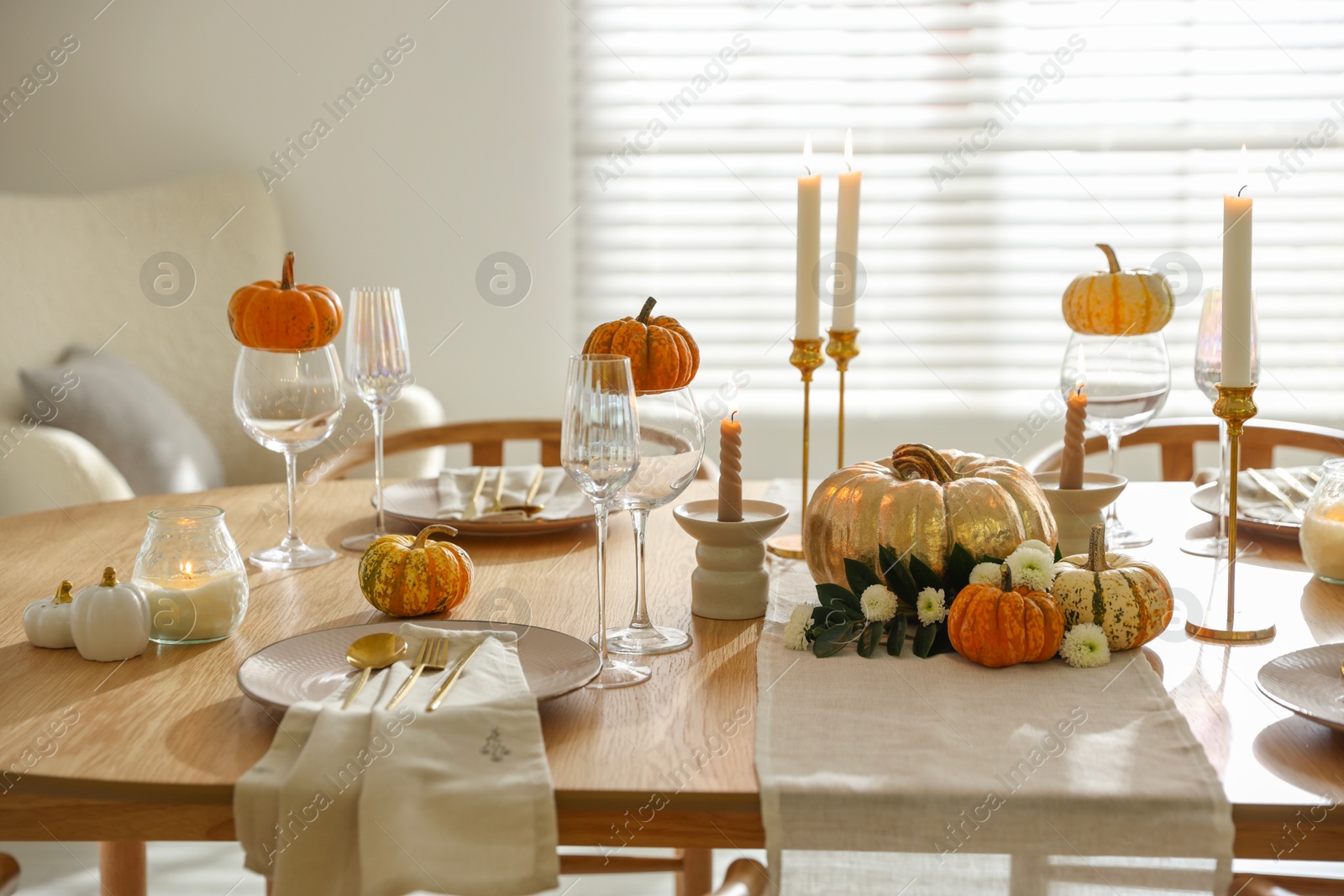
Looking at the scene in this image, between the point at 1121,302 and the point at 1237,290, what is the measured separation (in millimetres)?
356

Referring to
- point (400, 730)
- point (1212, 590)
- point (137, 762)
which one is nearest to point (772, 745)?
point (400, 730)

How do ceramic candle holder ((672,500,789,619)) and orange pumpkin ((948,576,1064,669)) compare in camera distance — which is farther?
ceramic candle holder ((672,500,789,619))

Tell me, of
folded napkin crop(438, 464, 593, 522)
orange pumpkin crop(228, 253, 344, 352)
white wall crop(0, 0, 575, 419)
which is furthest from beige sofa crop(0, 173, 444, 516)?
orange pumpkin crop(228, 253, 344, 352)

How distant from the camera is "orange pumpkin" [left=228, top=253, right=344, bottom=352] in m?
1.31

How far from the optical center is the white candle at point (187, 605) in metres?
1.06

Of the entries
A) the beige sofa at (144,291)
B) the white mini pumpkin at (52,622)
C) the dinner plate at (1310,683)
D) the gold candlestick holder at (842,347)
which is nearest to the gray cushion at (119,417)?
the beige sofa at (144,291)

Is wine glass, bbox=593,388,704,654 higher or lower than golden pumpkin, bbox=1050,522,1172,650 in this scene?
higher

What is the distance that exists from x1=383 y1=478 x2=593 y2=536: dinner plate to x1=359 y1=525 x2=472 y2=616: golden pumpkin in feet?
0.93

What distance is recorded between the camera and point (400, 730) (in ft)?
→ 2.69

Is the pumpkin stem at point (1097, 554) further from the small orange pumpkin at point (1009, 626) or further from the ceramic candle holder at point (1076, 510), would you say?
the ceramic candle holder at point (1076, 510)

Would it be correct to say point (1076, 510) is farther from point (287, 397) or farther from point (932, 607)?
point (287, 397)

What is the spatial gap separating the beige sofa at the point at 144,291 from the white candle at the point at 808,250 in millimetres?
1387

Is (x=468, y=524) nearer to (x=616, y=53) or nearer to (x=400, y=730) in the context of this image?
(x=400, y=730)

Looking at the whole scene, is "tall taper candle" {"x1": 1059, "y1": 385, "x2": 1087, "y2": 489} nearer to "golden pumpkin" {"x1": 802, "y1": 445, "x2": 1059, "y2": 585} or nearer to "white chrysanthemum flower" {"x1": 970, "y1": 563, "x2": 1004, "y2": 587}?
"golden pumpkin" {"x1": 802, "y1": 445, "x2": 1059, "y2": 585}
